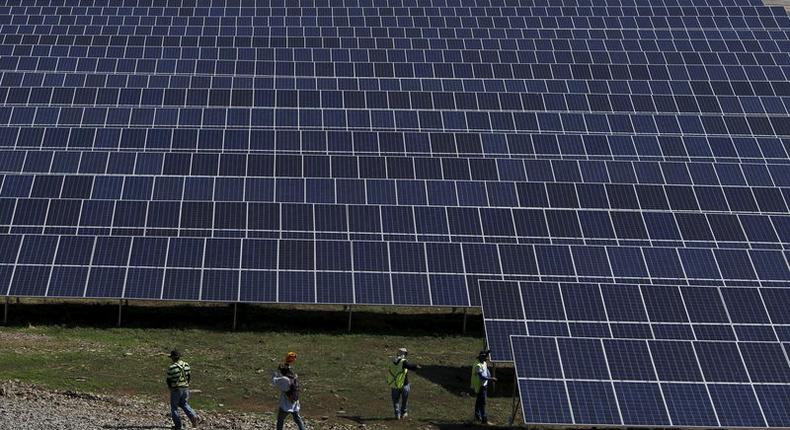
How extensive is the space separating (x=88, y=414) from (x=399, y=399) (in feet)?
19.8

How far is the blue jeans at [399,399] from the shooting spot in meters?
22.6

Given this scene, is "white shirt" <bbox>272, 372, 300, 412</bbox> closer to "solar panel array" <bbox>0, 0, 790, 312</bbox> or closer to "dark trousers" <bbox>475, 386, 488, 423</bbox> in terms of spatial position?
"dark trousers" <bbox>475, 386, 488, 423</bbox>

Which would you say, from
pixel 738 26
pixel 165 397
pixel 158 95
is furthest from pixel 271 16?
pixel 165 397

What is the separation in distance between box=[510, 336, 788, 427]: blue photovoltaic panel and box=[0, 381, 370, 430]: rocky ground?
3.68m

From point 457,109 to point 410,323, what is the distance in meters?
17.6

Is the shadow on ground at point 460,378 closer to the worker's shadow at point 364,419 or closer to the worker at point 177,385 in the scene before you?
the worker's shadow at point 364,419

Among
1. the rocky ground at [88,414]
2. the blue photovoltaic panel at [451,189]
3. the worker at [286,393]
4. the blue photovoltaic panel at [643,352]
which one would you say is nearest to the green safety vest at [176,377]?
the rocky ground at [88,414]

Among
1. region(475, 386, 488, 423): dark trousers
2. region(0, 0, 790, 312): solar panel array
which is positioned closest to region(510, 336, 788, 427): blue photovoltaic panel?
region(475, 386, 488, 423): dark trousers

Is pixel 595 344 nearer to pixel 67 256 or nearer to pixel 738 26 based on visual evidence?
pixel 67 256

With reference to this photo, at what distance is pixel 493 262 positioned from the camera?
29656mm

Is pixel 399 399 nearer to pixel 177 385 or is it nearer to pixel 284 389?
pixel 284 389

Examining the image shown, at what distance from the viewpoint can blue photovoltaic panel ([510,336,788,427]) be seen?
21.4 meters

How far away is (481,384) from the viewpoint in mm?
22562

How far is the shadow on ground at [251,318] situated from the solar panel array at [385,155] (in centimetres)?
103
